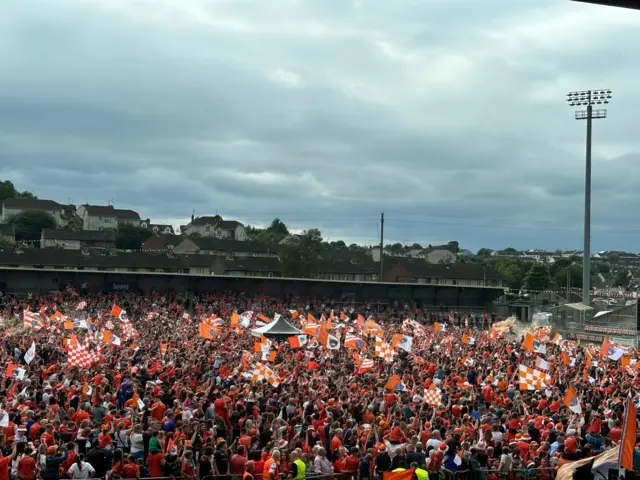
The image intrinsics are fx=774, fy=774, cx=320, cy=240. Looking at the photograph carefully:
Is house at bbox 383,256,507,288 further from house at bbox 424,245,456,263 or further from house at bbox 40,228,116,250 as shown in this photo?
house at bbox 424,245,456,263

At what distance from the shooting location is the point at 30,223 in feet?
458

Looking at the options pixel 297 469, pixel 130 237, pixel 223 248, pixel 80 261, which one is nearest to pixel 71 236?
pixel 130 237

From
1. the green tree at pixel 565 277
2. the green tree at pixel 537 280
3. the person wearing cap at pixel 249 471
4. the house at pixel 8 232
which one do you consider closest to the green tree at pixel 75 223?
the house at pixel 8 232

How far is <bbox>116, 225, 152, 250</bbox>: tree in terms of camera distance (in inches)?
5556

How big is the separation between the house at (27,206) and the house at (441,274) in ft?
249

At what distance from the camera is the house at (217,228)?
157875mm

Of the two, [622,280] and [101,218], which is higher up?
[101,218]

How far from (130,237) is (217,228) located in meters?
20.5

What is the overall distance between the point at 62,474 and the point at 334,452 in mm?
4195

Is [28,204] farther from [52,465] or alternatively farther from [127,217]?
[52,465]

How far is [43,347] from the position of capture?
24156 millimetres

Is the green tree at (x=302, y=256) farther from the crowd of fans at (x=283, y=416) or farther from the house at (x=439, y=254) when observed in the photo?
the crowd of fans at (x=283, y=416)

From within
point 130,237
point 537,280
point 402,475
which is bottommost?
point 402,475

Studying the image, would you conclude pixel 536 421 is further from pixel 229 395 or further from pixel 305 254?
pixel 305 254
